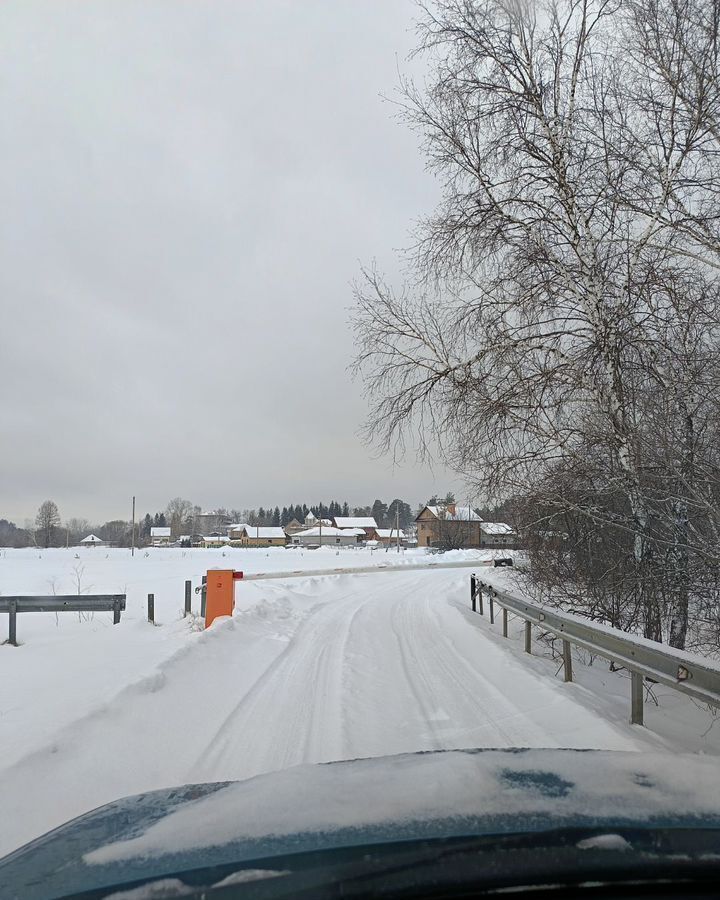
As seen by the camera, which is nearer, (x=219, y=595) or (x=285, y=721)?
(x=285, y=721)

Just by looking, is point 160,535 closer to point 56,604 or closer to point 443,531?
point 443,531

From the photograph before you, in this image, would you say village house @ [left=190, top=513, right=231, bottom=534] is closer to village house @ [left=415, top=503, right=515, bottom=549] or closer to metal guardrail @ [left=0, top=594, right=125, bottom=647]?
village house @ [left=415, top=503, right=515, bottom=549]

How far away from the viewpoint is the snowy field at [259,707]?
4262 mm

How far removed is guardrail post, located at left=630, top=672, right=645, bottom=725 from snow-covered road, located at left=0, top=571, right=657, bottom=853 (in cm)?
14

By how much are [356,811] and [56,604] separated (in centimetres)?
1089

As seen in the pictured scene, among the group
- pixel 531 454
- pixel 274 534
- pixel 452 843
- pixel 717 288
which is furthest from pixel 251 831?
pixel 274 534

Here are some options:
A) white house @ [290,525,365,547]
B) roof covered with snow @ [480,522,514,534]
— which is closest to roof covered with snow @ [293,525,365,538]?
white house @ [290,525,365,547]

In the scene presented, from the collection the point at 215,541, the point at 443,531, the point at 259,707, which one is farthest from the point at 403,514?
the point at 259,707

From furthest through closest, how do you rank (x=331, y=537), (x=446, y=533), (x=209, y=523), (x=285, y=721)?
(x=209, y=523)
(x=331, y=537)
(x=446, y=533)
(x=285, y=721)

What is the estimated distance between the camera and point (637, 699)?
5164 mm

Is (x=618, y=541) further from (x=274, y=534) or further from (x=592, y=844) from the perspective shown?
(x=274, y=534)

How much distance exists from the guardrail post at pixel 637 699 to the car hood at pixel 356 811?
2924 millimetres

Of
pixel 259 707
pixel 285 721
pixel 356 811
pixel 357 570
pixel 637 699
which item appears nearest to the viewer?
Answer: pixel 356 811

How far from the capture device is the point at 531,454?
794cm
